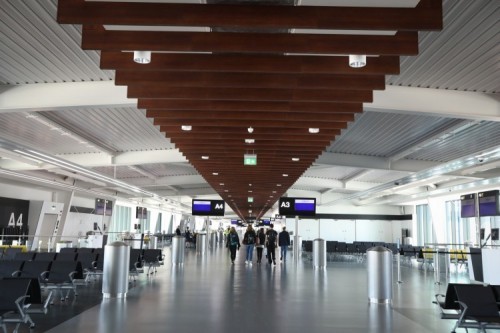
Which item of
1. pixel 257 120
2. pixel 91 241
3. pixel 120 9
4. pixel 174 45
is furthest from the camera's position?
pixel 91 241

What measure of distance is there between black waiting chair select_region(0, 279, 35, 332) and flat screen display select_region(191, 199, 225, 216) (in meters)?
17.0

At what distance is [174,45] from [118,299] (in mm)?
5596

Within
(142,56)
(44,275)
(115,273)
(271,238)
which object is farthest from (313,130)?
(271,238)

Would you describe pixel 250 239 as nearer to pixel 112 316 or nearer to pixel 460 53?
pixel 112 316

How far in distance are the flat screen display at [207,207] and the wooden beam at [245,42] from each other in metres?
18.3

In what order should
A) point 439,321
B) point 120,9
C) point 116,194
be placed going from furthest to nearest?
point 116,194, point 439,321, point 120,9

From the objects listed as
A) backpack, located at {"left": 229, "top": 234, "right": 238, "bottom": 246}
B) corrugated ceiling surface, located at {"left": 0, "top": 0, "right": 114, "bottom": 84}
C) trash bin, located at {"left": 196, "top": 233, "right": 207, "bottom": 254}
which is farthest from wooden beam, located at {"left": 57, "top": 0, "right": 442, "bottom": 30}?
trash bin, located at {"left": 196, "top": 233, "right": 207, "bottom": 254}

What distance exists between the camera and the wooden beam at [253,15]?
4.46 m

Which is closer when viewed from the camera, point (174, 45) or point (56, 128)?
point (174, 45)


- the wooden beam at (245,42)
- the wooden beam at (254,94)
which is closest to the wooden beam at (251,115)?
the wooden beam at (254,94)

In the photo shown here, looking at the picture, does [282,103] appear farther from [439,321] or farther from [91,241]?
[91,241]

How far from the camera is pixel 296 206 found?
19.8m

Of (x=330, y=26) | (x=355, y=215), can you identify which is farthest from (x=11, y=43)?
(x=355, y=215)

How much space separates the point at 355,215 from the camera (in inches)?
1436
